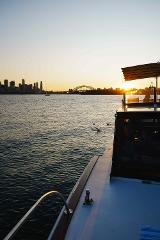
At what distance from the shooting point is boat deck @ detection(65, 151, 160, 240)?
4922 millimetres

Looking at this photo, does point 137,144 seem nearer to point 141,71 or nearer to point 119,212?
point 119,212

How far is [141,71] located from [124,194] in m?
4.29

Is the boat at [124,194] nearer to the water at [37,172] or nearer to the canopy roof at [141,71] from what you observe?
the canopy roof at [141,71]

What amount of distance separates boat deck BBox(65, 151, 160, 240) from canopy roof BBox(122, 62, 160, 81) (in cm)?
357

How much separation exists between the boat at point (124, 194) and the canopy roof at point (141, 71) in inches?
94.0

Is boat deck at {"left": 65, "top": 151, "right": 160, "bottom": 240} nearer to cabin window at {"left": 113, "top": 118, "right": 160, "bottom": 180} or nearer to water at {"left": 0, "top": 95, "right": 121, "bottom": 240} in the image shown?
cabin window at {"left": 113, "top": 118, "right": 160, "bottom": 180}

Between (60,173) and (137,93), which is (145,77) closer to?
(137,93)

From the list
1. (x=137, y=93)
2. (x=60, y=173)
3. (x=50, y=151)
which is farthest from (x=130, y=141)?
(x=50, y=151)

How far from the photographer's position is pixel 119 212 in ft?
18.4

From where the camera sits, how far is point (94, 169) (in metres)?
8.70

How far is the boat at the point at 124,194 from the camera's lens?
505 cm

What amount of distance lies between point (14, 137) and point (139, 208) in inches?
1537

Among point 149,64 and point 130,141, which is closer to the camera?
point 130,141

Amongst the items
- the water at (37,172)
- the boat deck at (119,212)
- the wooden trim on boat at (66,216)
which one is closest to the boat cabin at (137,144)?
the boat deck at (119,212)
